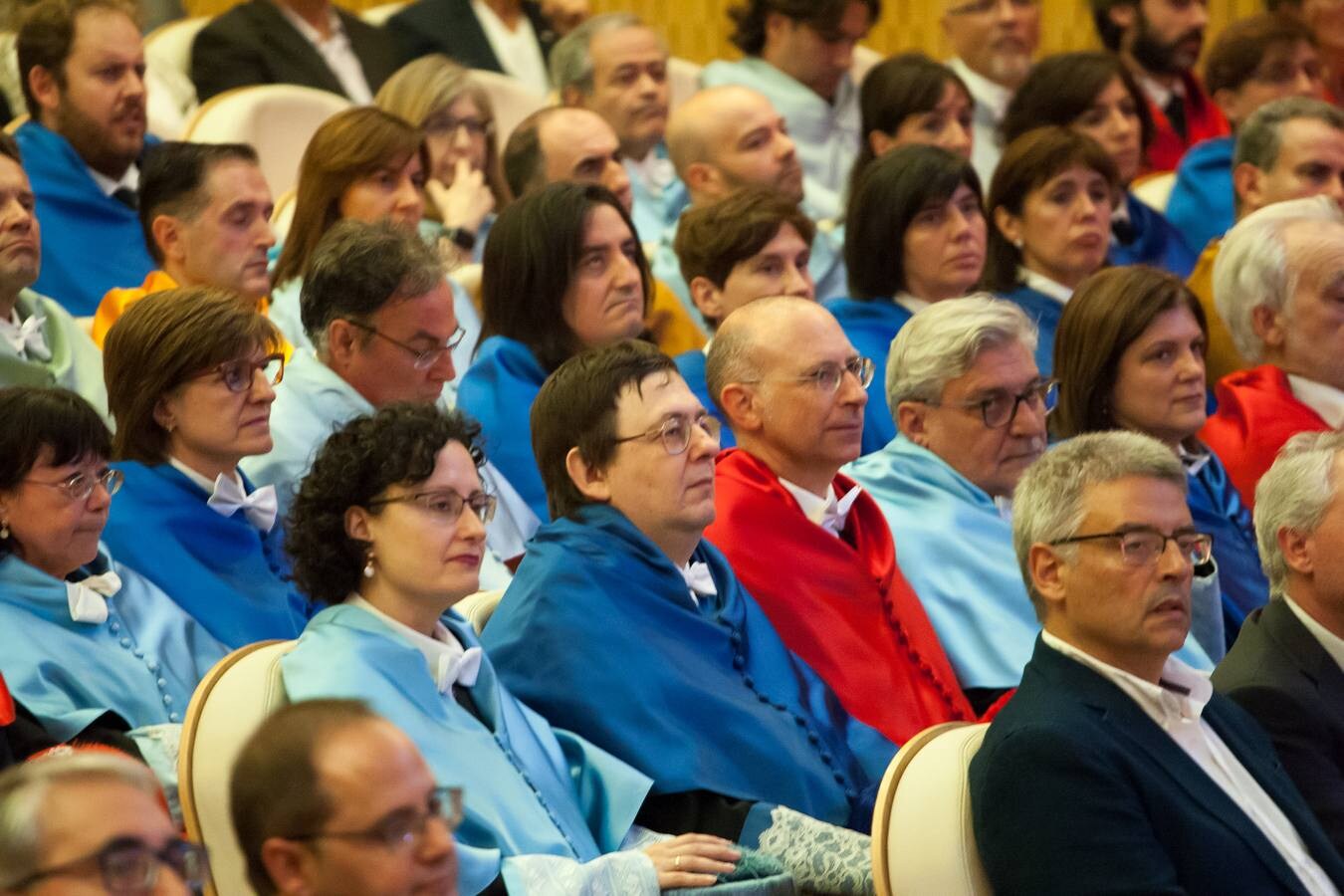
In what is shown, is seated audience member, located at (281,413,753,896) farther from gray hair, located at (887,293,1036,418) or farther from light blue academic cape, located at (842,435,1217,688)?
gray hair, located at (887,293,1036,418)

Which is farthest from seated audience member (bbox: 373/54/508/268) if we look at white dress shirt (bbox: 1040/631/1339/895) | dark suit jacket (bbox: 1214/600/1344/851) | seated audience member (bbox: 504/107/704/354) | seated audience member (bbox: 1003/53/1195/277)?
white dress shirt (bbox: 1040/631/1339/895)

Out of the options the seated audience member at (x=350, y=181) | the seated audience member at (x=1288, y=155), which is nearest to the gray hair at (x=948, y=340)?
the seated audience member at (x=350, y=181)

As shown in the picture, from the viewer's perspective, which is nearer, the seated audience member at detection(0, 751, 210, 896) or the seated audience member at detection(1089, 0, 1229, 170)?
the seated audience member at detection(0, 751, 210, 896)

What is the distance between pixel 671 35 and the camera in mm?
7570

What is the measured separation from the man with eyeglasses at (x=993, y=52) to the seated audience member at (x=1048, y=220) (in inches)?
58.5

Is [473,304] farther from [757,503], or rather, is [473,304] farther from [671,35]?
[671,35]

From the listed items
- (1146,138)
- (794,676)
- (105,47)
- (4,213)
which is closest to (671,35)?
(1146,138)

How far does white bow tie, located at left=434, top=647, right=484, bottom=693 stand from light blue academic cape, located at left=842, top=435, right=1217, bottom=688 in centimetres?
109

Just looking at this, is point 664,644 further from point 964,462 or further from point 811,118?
point 811,118

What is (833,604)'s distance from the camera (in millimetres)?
3688

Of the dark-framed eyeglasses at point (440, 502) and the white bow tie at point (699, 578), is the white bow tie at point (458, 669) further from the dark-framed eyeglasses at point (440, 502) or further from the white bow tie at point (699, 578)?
the white bow tie at point (699, 578)

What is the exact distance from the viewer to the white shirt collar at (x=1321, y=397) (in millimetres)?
4605

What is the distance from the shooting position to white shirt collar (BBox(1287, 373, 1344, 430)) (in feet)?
15.1

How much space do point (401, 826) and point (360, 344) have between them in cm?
204
